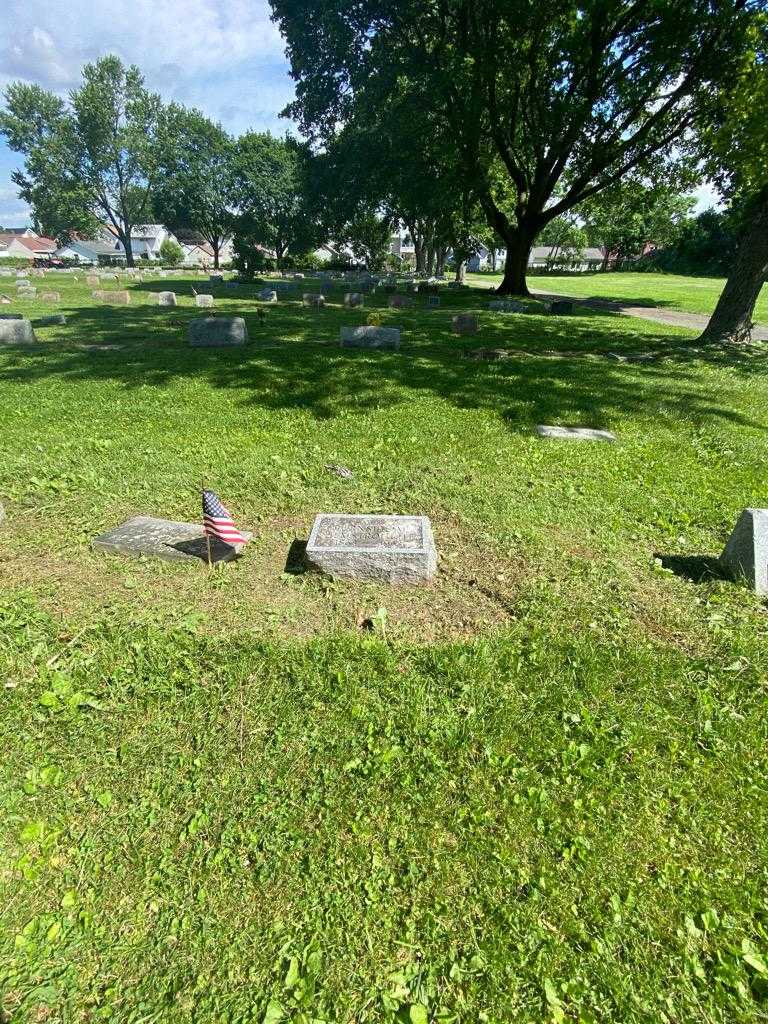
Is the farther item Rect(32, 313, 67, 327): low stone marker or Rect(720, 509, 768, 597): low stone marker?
Rect(32, 313, 67, 327): low stone marker

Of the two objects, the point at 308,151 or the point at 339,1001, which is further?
the point at 308,151

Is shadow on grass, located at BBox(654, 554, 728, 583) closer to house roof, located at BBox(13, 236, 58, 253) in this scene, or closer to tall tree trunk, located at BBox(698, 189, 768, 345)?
Answer: tall tree trunk, located at BBox(698, 189, 768, 345)

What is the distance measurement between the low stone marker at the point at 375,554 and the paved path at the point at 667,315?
14490mm

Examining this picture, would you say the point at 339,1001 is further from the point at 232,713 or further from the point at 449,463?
the point at 449,463

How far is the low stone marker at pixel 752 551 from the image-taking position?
3613mm

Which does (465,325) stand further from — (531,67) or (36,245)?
(36,245)

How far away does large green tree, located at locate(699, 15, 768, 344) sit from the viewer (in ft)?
31.8

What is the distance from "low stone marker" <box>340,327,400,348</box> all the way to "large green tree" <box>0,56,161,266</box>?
202 ft

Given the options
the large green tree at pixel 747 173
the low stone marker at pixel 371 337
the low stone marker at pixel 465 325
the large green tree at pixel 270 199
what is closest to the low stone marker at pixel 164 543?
the low stone marker at pixel 371 337

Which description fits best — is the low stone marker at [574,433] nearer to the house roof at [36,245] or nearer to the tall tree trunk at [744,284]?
the tall tree trunk at [744,284]

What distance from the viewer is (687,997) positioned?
1708 mm

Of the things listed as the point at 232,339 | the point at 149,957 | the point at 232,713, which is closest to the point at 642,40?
the point at 232,339

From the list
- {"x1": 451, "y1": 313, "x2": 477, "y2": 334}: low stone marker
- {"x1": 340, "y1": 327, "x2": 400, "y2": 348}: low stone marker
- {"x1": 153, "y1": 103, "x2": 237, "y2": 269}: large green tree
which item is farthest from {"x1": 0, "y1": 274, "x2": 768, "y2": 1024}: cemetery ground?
{"x1": 153, "y1": 103, "x2": 237, "y2": 269}: large green tree

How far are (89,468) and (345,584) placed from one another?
337cm
